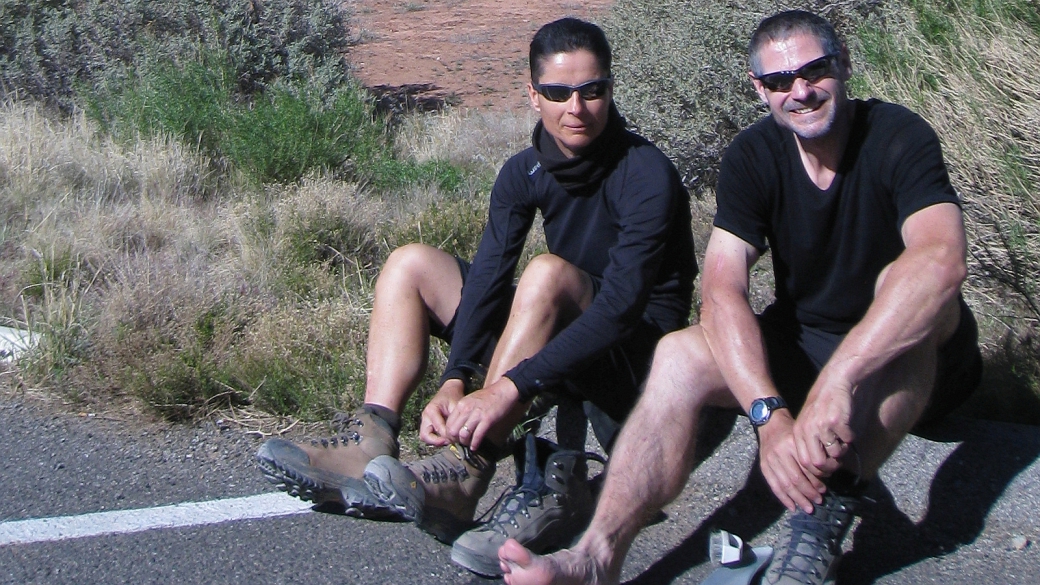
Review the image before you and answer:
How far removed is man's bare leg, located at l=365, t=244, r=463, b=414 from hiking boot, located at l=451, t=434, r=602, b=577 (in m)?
0.48

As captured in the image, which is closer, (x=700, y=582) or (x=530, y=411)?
(x=700, y=582)

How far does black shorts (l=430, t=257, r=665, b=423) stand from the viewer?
344cm

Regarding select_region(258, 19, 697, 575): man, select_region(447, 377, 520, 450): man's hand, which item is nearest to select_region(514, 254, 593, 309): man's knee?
select_region(258, 19, 697, 575): man

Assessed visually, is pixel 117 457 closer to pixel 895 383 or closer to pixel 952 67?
pixel 895 383

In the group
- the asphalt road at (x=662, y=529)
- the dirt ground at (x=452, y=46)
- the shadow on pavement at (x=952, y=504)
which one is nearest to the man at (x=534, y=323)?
the asphalt road at (x=662, y=529)

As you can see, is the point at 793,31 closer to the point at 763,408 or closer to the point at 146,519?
the point at 763,408

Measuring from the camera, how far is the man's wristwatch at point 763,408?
2.84m

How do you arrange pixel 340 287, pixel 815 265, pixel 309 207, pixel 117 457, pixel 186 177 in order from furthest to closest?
pixel 186 177 → pixel 309 207 → pixel 340 287 → pixel 117 457 → pixel 815 265

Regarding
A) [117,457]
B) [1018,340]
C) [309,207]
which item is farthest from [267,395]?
[1018,340]

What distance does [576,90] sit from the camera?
3.39 m

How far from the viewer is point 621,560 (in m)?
2.92

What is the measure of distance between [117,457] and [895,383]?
2564mm

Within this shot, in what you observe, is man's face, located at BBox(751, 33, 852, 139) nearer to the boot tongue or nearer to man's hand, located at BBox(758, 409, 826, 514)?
man's hand, located at BBox(758, 409, 826, 514)

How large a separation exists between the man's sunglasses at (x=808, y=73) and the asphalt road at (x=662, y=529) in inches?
43.8
